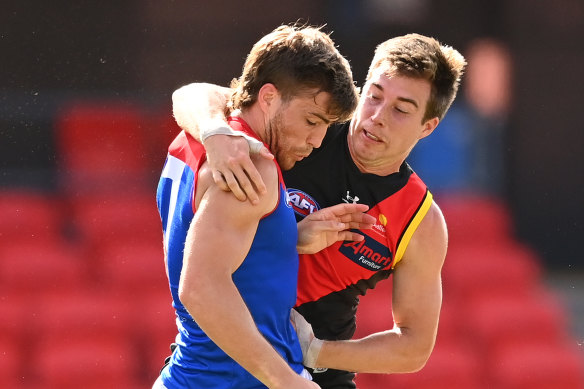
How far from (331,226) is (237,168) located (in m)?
0.63

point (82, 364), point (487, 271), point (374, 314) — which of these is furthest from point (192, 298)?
point (487, 271)

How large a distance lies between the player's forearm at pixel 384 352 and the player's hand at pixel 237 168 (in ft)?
2.86

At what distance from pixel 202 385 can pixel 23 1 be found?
805cm

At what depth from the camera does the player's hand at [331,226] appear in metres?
3.04

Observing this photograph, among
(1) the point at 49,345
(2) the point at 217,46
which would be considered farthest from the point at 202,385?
(2) the point at 217,46

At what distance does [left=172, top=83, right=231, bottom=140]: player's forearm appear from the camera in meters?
2.80

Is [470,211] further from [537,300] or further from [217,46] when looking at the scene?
[217,46]

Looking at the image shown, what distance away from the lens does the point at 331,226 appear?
3.05 metres

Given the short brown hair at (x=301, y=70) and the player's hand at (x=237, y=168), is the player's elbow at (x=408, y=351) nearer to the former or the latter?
the short brown hair at (x=301, y=70)

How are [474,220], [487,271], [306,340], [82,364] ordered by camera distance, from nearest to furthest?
[306,340]
[82,364]
[487,271]
[474,220]

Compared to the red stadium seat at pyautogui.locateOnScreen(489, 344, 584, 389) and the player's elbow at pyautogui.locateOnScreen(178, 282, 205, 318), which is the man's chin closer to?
the player's elbow at pyautogui.locateOnScreen(178, 282, 205, 318)

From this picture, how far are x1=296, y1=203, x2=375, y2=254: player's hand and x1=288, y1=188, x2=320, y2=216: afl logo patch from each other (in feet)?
0.38

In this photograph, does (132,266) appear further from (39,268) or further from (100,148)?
(100,148)

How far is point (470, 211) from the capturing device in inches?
392
